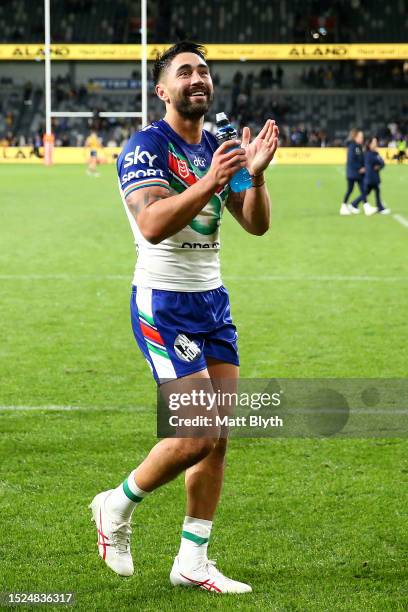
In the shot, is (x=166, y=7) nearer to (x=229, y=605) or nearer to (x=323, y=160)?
(x=323, y=160)

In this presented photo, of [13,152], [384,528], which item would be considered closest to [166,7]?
[13,152]

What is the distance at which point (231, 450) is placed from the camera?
608 centimetres

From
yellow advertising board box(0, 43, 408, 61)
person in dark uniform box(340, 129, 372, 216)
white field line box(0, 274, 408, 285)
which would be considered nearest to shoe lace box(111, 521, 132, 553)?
white field line box(0, 274, 408, 285)

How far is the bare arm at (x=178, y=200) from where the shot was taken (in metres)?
3.64

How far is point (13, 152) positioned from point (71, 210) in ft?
90.8

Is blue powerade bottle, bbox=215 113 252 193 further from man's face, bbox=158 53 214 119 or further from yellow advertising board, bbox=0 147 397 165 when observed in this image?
yellow advertising board, bbox=0 147 397 165

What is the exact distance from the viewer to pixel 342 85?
57.5 m

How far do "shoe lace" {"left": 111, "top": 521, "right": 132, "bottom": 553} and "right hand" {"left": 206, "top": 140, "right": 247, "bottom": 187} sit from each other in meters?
1.43

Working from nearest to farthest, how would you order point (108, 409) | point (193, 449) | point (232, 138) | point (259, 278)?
1. point (232, 138)
2. point (193, 449)
3. point (108, 409)
4. point (259, 278)

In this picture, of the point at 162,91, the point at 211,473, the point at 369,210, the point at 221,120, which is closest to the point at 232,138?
the point at 221,120

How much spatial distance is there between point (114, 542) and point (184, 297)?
3.22ft

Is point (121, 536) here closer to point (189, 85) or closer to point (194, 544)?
point (194, 544)

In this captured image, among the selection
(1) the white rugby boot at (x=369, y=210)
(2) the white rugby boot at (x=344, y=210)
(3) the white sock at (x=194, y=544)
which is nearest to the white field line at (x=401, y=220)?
(1) the white rugby boot at (x=369, y=210)

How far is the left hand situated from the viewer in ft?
13.0
